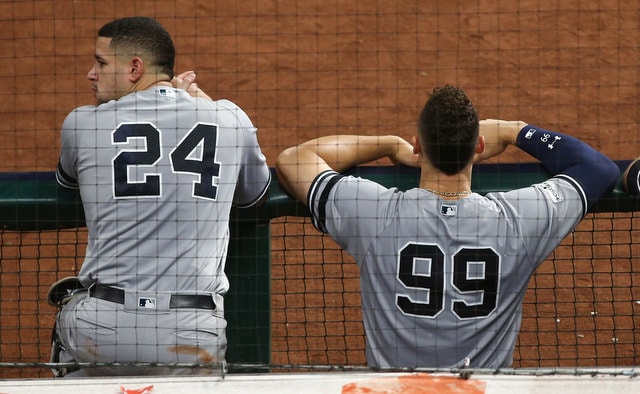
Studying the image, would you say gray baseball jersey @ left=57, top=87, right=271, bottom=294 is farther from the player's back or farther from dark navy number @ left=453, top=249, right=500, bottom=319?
dark navy number @ left=453, top=249, right=500, bottom=319

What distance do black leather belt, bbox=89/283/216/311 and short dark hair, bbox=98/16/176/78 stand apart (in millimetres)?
858

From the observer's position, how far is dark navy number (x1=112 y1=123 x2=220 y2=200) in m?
3.80

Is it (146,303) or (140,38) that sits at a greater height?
(140,38)

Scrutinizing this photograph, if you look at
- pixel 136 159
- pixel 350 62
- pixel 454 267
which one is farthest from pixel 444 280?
pixel 350 62

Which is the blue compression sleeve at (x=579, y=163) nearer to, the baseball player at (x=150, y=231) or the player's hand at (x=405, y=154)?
the player's hand at (x=405, y=154)

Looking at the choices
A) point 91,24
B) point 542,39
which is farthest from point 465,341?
point 91,24

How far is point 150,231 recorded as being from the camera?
3805mm

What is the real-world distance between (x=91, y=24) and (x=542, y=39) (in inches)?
155

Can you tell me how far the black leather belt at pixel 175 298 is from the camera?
3776 millimetres

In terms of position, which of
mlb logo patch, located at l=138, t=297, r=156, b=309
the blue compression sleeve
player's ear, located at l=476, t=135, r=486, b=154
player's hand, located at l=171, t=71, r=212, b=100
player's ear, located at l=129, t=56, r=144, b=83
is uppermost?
player's ear, located at l=129, t=56, r=144, b=83

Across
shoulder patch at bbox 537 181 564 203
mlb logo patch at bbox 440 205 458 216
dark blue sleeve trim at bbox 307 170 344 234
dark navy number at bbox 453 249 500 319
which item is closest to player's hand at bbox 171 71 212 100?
dark blue sleeve trim at bbox 307 170 344 234

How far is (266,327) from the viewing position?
4.27 metres

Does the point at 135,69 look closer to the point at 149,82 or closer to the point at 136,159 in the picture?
the point at 149,82

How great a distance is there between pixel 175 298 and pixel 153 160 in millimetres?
481
